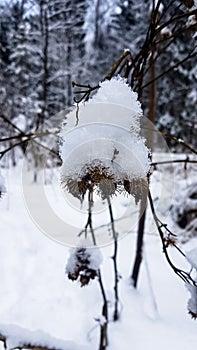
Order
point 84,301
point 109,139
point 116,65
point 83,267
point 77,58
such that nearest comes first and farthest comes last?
point 109,139
point 116,65
point 83,267
point 84,301
point 77,58

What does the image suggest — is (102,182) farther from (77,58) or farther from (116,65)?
(77,58)

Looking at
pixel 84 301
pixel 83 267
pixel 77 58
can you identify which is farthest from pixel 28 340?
pixel 77 58

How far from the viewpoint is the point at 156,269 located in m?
1.67

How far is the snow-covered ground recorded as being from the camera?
99 centimetres

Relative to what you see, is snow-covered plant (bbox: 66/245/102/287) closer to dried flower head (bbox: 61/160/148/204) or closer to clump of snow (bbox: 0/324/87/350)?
clump of snow (bbox: 0/324/87/350)

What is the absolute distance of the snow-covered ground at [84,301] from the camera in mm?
991

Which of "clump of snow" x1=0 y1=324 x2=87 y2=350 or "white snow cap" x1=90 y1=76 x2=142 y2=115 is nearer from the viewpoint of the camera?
"white snow cap" x1=90 y1=76 x2=142 y2=115

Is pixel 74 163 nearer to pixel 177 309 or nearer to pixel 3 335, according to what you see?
pixel 3 335

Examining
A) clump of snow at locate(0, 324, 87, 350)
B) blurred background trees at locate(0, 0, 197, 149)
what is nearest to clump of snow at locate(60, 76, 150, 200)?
clump of snow at locate(0, 324, 87, 350)

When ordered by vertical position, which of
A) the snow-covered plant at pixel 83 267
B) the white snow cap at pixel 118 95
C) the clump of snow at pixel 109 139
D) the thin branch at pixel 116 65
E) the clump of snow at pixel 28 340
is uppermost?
the thin branch at pixel 116 65

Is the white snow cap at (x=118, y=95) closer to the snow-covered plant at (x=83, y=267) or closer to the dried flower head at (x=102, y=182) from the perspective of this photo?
the dried flower head at (x=102, y=182)

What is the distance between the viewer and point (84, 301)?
1.34 meters

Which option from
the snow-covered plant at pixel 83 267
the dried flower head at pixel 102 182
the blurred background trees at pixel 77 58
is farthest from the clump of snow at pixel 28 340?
the blurred background trees at pixel 77 58

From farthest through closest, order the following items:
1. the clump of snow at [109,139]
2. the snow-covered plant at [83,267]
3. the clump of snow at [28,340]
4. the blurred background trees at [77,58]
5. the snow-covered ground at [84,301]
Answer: the blurred background trees at [77,58] → the snow-covered ground at [84,301] → the snow-covered plant at [83,267] → the clump of snow at [28,340] → the clump of snow at [109,139]
